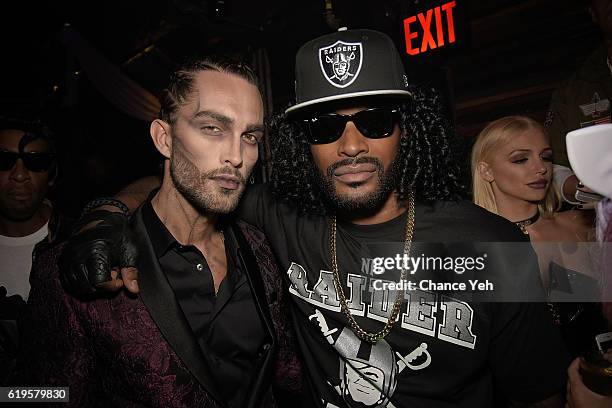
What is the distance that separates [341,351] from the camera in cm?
169

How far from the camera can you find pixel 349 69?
1.80m

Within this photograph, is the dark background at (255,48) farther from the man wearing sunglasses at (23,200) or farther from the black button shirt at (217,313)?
the black button shirt at (217,313)

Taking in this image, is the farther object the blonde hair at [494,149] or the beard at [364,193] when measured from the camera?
the blonde hair at [494,149]

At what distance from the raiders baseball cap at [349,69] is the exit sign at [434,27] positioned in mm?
3187

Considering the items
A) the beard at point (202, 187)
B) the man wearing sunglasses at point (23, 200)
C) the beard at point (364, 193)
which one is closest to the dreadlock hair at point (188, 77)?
the beard at point (202, 187)

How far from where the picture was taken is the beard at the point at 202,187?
1769 mm

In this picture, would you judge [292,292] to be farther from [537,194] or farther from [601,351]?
[537,194]

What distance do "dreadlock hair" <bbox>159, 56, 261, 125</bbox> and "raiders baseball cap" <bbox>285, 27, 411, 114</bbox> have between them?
32cm

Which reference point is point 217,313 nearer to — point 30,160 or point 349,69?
point 349,69

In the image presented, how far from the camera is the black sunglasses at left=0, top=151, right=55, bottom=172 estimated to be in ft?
8.52

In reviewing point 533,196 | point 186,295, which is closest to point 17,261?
point 186,295

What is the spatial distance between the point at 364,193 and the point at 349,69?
0.60m

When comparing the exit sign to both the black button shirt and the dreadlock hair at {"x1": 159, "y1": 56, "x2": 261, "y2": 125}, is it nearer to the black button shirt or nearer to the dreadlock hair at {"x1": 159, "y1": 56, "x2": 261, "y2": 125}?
the dreadlock hair at {"x1": 159, "y1": 56, "x2": 261, "y2": 125}

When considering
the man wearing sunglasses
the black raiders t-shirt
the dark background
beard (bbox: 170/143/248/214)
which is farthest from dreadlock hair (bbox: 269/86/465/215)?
the man wearing sunglasses
